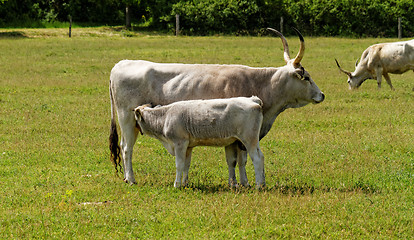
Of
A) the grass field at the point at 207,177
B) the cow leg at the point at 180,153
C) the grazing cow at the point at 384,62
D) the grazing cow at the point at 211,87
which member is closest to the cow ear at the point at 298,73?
the grazing cow at the point at 211,87

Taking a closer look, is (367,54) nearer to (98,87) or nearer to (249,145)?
(98,87)

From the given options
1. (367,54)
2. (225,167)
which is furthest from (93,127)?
(367,54)

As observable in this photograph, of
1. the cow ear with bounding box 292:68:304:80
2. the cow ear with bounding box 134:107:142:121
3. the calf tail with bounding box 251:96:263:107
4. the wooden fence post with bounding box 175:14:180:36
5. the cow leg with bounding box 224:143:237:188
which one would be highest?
the cow ear with bounding box 292:68:304:80

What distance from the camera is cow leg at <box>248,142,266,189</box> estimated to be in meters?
9.11

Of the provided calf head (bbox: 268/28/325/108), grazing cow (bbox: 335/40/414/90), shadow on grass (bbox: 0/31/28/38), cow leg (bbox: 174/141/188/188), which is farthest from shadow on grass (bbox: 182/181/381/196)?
shadow on grass (bbox: 0/31/28/38)

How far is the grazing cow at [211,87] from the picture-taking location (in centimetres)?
984

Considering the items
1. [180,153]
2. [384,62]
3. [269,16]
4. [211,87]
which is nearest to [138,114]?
[180,153]

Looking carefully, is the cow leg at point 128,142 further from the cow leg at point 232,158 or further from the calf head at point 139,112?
the cow leg at point 232,158

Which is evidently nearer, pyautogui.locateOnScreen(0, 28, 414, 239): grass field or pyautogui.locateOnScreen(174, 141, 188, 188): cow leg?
pyautogui.locateOnScreen(0, 28, 414, 239): grass field

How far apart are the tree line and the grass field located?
75.4ft

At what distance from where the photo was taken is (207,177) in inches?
408

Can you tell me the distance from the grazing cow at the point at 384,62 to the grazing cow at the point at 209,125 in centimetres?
1308

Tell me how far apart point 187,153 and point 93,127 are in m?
5.48

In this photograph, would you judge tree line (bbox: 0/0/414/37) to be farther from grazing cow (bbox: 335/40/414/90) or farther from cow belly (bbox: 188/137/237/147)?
cow belly (bbox: 188/137/237/147)
